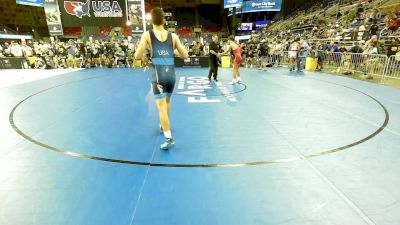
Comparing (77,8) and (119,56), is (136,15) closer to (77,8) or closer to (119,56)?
(119,56)

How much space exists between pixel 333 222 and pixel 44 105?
6.63 meters

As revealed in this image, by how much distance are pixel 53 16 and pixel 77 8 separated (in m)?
2.17

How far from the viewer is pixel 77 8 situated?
19.1 meters

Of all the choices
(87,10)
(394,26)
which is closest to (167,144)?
(394,26)

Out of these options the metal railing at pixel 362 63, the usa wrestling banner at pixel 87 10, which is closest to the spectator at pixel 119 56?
the usa wrestling banner at pixel 87 10

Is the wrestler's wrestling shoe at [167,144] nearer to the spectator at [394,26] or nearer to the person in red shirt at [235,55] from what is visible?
the person in red shirt at [235,55]

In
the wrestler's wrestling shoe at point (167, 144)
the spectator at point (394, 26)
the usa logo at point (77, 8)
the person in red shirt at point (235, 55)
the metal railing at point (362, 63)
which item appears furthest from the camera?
the usa logo at point (77, 8)

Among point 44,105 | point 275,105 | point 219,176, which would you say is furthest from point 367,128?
point 44,105

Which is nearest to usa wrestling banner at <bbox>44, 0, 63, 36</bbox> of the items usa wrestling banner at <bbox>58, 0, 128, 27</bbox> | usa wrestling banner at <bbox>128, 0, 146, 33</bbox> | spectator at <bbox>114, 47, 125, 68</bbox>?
usa wrestling banner at <bbox>58, 0, 128, 27</bbox>

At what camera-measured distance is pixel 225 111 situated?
5.61m

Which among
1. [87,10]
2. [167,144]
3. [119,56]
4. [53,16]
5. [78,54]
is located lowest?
[167,144]

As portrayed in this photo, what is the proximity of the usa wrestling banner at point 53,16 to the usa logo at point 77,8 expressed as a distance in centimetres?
161

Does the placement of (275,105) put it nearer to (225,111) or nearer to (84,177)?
(225,111)

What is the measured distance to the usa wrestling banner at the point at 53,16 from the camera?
17.4 meters
